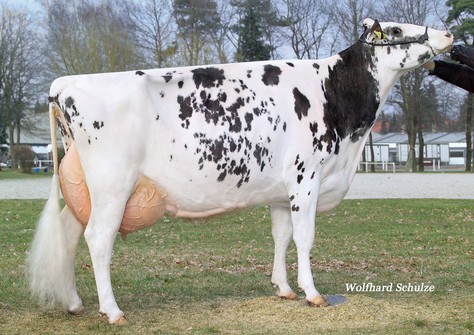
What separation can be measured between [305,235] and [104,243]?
2015 mm

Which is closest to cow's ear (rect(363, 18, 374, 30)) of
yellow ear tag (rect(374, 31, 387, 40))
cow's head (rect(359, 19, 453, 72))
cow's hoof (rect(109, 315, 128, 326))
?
cow's head (rect(359, 19, 453, 72))

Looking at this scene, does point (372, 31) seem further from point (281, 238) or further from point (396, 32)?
point (281, 238)

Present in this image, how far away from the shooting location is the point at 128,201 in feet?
22.3

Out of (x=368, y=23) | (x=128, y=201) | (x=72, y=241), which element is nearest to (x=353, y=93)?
(x=368, y=23)

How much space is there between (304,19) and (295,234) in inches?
1642

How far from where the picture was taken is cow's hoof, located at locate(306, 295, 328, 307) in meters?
7.05

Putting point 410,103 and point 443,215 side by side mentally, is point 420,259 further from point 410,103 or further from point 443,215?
point 410,103

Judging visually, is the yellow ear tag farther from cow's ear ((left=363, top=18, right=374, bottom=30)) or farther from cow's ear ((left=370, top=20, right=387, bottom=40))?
cow's ear ((left=363, top=18, right=374, bottom=30))

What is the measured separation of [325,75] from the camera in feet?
24.7

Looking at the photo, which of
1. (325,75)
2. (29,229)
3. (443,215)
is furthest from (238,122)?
(443,215)

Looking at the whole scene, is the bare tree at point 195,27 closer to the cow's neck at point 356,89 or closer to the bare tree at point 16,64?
the bare tree at point 16,64

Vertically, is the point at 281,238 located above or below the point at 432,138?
below

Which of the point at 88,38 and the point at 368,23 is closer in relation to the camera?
the point at 368,23

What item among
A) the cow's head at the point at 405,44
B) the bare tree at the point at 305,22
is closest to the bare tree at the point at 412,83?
the bare tree at the point at 305,22
